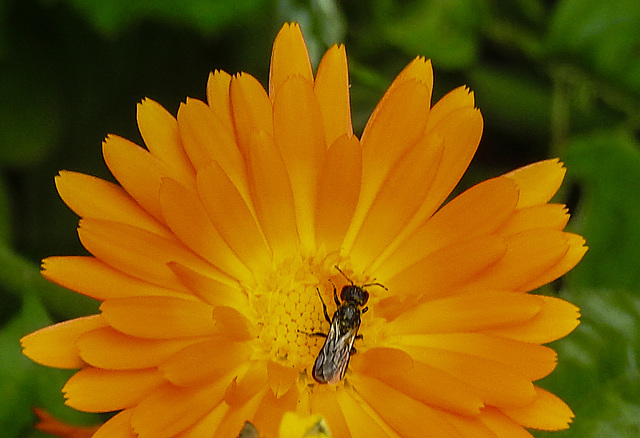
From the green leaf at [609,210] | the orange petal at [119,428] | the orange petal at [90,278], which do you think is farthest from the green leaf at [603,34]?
the orange petal at [119,428]

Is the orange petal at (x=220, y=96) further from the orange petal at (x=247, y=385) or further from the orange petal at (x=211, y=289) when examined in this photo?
the orange petal at (x=247, y=385)

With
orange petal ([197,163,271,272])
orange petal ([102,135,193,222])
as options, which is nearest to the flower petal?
orange petal ([197,163,271,272])

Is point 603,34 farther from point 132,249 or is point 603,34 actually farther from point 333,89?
point 132,249

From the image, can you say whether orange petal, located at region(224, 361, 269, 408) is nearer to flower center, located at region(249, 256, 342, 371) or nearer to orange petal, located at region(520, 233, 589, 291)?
flower center, located at region(249, 256, 342, 371)

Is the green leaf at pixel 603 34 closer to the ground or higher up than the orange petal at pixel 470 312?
higher up

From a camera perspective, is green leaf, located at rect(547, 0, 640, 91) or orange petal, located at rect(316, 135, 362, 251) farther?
green leaf, located at rect(547, 0, 640, 91)

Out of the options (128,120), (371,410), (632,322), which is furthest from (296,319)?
(128,120)

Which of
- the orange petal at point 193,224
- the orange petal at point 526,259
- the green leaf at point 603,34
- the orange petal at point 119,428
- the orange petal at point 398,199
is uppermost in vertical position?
the green leaf at point 603,34
